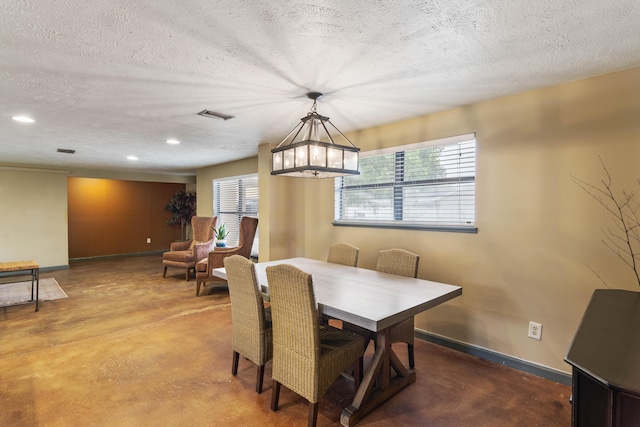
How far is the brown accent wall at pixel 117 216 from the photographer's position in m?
7.73

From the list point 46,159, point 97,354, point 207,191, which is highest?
point 46,159

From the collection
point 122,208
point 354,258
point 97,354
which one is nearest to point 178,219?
point 122,208

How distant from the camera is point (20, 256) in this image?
627cm

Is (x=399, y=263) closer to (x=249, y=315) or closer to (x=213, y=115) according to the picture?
(x=249, y=315)

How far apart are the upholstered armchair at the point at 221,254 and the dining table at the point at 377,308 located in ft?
7.54

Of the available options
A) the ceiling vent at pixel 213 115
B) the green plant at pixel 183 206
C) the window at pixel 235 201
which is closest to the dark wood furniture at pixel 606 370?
the ceiling vent at pixel 213 115

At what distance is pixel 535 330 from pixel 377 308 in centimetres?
155

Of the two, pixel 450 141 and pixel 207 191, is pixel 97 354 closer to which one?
pixel 450 141

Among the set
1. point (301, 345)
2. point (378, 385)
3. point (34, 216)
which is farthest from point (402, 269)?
point (34, 216)

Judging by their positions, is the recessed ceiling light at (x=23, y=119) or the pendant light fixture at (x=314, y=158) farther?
the recessed ceiling light at (x=23, y=119)

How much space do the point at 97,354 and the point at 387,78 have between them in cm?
331

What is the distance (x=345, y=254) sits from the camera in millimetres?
3227

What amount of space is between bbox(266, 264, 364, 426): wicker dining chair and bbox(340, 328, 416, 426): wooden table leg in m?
0.12

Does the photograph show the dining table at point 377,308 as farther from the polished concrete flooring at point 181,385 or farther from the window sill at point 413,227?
the window sill at point 413,227
